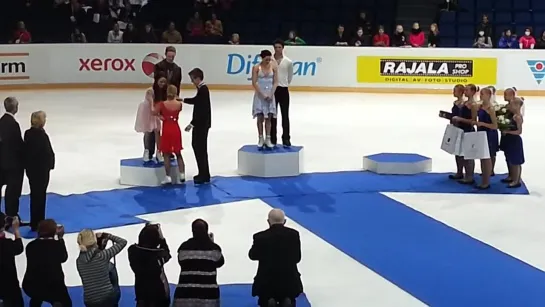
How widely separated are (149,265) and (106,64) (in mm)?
17206

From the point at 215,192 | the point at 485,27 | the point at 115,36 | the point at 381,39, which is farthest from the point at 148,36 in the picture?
the point at 215,192

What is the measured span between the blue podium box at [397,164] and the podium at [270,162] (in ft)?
3.74

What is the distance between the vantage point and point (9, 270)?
6.93 meters

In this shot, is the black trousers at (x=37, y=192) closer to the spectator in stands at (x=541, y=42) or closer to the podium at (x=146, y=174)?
the podium at (x=146, y=174)

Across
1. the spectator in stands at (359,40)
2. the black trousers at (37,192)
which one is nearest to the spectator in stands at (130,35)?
the spectator in stands at (359,40)

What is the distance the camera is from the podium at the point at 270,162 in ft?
42.0

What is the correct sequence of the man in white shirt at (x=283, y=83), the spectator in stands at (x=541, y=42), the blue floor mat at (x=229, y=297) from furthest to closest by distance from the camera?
the spectator in stands at (x=541, y=42) → the man in white shirt at (x=283, y=83) → the blue floor mat at (x=229, y=297)

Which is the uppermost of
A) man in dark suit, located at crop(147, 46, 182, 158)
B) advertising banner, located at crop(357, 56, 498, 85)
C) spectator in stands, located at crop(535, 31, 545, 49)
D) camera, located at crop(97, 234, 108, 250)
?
spectator in stands, located at crop(535, 31, 545, 49)

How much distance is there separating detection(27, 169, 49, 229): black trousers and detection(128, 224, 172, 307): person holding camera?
10.3 feet

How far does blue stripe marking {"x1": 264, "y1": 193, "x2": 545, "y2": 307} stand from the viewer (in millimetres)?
8000

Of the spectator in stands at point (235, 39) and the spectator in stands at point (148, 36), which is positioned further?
the spectator in stands at point (148, 36)

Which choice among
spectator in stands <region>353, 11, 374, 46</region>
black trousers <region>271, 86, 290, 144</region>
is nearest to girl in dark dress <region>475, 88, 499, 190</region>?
black trousers <region>271, 86, 290, 144</region>

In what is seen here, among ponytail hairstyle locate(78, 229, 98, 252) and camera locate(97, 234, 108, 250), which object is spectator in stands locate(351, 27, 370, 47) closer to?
camera locate(97, 234, 108, 250)

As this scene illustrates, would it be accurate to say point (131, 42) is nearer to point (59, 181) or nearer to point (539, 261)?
point (59, 181)
